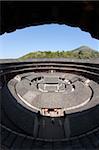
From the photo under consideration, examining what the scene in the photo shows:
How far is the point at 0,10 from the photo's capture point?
242 inches

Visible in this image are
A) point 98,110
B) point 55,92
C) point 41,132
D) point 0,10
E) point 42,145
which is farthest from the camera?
point 55,92

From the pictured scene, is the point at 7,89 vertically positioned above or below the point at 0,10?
below

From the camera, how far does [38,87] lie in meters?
46.1

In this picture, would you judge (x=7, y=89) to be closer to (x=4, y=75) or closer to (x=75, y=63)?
(x=4, y=75)


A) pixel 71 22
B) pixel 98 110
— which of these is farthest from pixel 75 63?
pixel 71 22

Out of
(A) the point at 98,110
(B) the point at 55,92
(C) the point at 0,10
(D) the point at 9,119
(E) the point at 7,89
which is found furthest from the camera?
(B) the point at 55,92

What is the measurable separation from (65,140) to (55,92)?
14.8 metres

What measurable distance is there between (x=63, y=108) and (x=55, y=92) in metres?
6.45

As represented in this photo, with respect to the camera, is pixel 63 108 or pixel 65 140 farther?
pixel 63 108

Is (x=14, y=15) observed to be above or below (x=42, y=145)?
above

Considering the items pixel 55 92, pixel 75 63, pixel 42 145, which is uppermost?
pixel 75 63

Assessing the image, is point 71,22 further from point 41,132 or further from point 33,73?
point 33,73

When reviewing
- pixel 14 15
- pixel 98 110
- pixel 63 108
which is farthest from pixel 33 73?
pixel 14 15

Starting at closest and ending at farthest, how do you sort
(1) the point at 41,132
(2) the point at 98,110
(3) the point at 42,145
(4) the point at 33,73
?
(3) the point at 42,145 < (1) the point at 41,132 < (2) the point at 98,110 < (4) the point at 33,73
